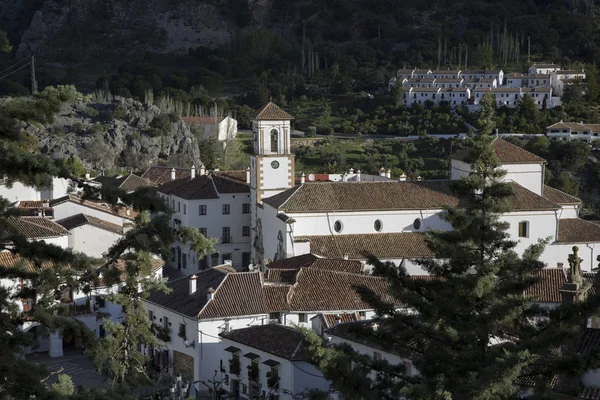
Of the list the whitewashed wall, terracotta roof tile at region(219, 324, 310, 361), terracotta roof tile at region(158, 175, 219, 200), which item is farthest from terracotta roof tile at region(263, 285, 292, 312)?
terracotta roof tile at region(158, 175, 219, 200)

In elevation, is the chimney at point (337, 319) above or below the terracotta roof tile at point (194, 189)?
below

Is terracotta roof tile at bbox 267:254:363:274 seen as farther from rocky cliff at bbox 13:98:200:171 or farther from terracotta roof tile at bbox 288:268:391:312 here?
rocky cliff at bbox 13:98:200:171

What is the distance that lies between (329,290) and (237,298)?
8.64ft

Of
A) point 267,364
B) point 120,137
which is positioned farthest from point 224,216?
point 120,137

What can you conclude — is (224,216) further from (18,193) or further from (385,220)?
(385,220)

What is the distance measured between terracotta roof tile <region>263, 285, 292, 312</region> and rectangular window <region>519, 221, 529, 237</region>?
44.2 ft

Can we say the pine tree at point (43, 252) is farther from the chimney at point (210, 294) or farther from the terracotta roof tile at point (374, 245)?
the terracotta roof tile at point (374, 245)

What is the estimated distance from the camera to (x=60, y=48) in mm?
140625

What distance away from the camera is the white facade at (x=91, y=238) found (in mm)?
41781

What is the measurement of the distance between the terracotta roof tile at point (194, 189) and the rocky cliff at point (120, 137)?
23803 millimetres

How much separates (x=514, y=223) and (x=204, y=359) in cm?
1620

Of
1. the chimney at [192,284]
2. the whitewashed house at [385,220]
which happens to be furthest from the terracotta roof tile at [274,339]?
the whitewashed house at [385,220]

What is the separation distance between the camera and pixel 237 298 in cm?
3328

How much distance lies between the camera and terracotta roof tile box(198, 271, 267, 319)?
107 ft
